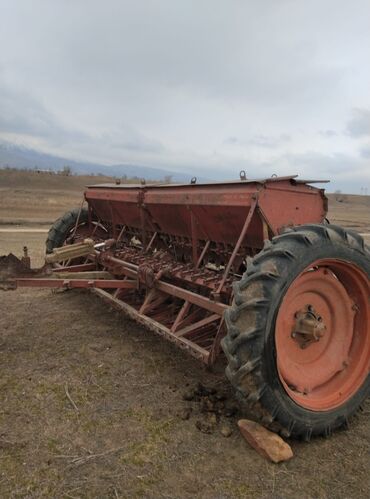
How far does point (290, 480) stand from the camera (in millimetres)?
2766

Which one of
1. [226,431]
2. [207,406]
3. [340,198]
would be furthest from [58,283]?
[340,198]

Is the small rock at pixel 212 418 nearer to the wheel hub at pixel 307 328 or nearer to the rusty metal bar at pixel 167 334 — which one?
the rusty metal bar at pixel 167 334

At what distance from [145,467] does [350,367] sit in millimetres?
1716

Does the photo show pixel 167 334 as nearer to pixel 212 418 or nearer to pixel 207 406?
pixel 207 406

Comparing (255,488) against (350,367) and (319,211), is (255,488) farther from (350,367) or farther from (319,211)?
(319,211)

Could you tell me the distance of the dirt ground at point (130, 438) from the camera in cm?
268

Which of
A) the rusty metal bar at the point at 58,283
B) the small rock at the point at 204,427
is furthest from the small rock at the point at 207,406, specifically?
the rusty metal bar at the point at 58,283

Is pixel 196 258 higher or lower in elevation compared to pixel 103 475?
higher

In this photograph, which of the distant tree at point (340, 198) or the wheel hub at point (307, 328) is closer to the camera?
the wheel hub at point (307, 328)

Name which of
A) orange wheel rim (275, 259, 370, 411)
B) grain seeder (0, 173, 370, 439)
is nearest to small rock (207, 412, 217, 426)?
grain seeder (0, 173, 370, 439)

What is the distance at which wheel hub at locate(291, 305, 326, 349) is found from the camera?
3.27 metres

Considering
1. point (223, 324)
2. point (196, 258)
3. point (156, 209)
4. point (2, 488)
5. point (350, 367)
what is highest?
point (156, 209)

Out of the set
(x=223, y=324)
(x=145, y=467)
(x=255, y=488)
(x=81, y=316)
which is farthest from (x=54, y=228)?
(x=255, y=488)

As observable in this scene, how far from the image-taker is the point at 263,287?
9.56ft
